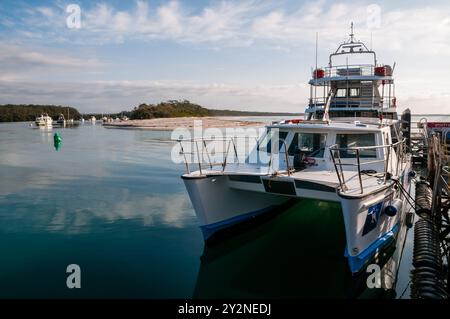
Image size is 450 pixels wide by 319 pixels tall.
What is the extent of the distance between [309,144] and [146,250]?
214 inches

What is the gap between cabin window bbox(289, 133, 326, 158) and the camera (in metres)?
10.8

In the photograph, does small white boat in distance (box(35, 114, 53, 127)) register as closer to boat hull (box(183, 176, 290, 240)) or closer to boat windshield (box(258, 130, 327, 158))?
boat windshield (box(258, 130, 327, 158))

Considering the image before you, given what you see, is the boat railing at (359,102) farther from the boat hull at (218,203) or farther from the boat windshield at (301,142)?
the boat hull at (218,203)

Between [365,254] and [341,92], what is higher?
[341,92]

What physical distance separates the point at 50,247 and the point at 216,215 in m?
4.36

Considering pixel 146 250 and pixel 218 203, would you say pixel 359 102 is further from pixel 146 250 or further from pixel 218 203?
pixel 146 250

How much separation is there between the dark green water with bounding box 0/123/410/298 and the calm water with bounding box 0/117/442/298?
0.02m

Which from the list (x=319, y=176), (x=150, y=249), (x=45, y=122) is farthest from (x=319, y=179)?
(x=45, y=122)

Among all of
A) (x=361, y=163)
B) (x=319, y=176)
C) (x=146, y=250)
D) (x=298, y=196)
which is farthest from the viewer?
(x=361, y=163)

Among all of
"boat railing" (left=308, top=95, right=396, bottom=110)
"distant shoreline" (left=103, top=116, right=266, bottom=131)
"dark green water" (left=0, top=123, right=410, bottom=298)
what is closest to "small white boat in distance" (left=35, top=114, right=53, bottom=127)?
"distant shoreline" (left=103, top=116, right=266, bottom=131)

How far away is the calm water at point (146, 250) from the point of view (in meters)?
7.94

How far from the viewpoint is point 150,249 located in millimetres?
9766

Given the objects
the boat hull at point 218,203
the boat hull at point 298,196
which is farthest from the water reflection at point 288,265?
the boat hull at point 218,203

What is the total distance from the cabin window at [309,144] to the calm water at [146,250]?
2444mm
